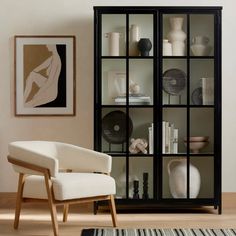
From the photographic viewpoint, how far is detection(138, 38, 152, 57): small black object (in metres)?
5.52

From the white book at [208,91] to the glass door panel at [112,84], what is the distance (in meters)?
0.71

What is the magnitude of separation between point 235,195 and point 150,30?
1.76 metres

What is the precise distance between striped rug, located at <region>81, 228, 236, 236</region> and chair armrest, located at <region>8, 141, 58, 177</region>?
1.79 ft

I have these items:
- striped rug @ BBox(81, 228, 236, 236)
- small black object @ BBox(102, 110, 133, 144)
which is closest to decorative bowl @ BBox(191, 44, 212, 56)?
small black object @ BBox(102, 110, 133, 144)

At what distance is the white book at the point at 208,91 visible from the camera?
554cm

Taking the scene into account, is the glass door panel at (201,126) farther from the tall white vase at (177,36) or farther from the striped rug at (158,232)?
the striped rug at (158,232)

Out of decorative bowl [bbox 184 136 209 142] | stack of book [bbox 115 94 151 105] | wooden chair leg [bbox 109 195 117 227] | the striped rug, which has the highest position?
stack of book [bbox 115 94 151 105]

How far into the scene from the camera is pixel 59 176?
15.3 feet

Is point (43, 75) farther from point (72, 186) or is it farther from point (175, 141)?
point (72, 186)

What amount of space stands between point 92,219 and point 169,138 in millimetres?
1005

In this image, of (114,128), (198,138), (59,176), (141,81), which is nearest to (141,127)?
(114,128)

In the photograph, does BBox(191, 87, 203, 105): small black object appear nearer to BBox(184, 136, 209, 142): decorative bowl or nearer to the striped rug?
BBox(184, 136, 209, 142): decorative bowl

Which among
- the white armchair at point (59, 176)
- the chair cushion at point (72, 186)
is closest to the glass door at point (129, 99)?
the white armchair at point (59, 176)

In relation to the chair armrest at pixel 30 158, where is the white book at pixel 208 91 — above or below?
above
